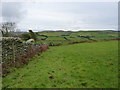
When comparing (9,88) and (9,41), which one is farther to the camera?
(9,41)

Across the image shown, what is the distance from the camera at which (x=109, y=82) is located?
5746mm

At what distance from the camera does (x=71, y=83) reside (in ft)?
18.8

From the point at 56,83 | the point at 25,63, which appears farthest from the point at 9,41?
the point at 56,83

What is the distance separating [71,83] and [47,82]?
4.27 feet

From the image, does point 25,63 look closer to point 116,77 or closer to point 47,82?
point 47,82

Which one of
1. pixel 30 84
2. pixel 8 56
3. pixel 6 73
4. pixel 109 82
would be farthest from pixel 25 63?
pixel 109 82

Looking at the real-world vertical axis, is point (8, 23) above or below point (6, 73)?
above

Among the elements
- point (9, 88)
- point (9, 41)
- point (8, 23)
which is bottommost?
point (9, 88)

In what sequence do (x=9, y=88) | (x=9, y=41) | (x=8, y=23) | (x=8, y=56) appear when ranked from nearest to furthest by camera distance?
(x=9, y=88) → (x=8, y=56) → (x=9, y=41) → (x=8, y=23)

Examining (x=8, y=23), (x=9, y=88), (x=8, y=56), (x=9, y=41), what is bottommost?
(x=9, y=88)

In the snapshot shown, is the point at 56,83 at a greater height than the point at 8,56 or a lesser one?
lesser

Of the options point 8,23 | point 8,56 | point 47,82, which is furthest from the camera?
point 8,23

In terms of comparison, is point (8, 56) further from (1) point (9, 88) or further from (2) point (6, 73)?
(1) point (9, 88)

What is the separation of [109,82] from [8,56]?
8.29 metres
